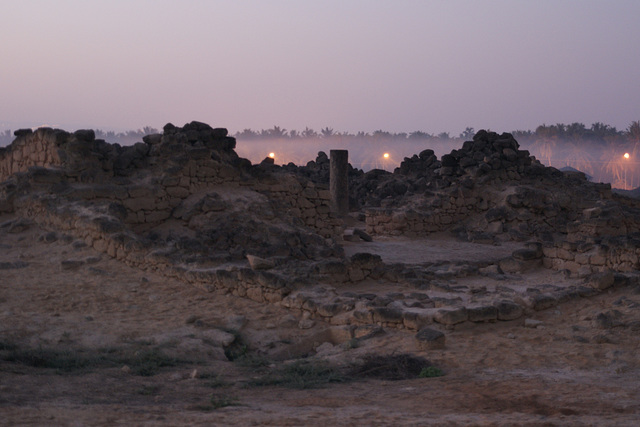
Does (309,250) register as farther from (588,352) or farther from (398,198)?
(398,198)

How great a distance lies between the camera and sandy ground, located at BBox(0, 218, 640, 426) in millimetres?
3641

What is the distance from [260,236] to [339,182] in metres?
10.1

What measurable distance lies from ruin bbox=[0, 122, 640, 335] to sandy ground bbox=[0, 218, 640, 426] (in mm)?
229

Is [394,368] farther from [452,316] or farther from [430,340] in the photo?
[452,316]

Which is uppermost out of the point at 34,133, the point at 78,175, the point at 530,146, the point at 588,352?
the point at 530,146

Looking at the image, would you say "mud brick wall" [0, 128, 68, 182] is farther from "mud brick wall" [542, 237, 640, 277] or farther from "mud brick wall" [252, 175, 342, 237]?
"mud brick wall" [542, 237, 640, 277]

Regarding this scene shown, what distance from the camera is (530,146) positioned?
45.1 m

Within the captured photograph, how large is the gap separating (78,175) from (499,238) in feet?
32.8

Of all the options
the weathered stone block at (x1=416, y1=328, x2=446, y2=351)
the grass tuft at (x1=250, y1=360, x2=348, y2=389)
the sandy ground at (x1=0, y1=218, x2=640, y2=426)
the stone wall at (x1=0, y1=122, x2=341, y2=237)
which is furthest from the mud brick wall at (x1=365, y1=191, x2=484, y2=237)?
the grass tuft at (x1=250, y1=360, x2=348, y2=389)

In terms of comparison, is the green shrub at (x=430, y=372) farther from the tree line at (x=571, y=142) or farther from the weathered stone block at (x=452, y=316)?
the tree line at (x=571, y=142)

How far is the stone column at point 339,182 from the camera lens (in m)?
19.4

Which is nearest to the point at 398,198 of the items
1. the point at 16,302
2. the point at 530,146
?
the point at 16,302

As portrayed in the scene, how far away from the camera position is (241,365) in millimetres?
5492

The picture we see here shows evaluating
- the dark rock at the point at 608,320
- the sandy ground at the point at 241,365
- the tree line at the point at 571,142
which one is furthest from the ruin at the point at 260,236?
the tree line at the point at 571,142
